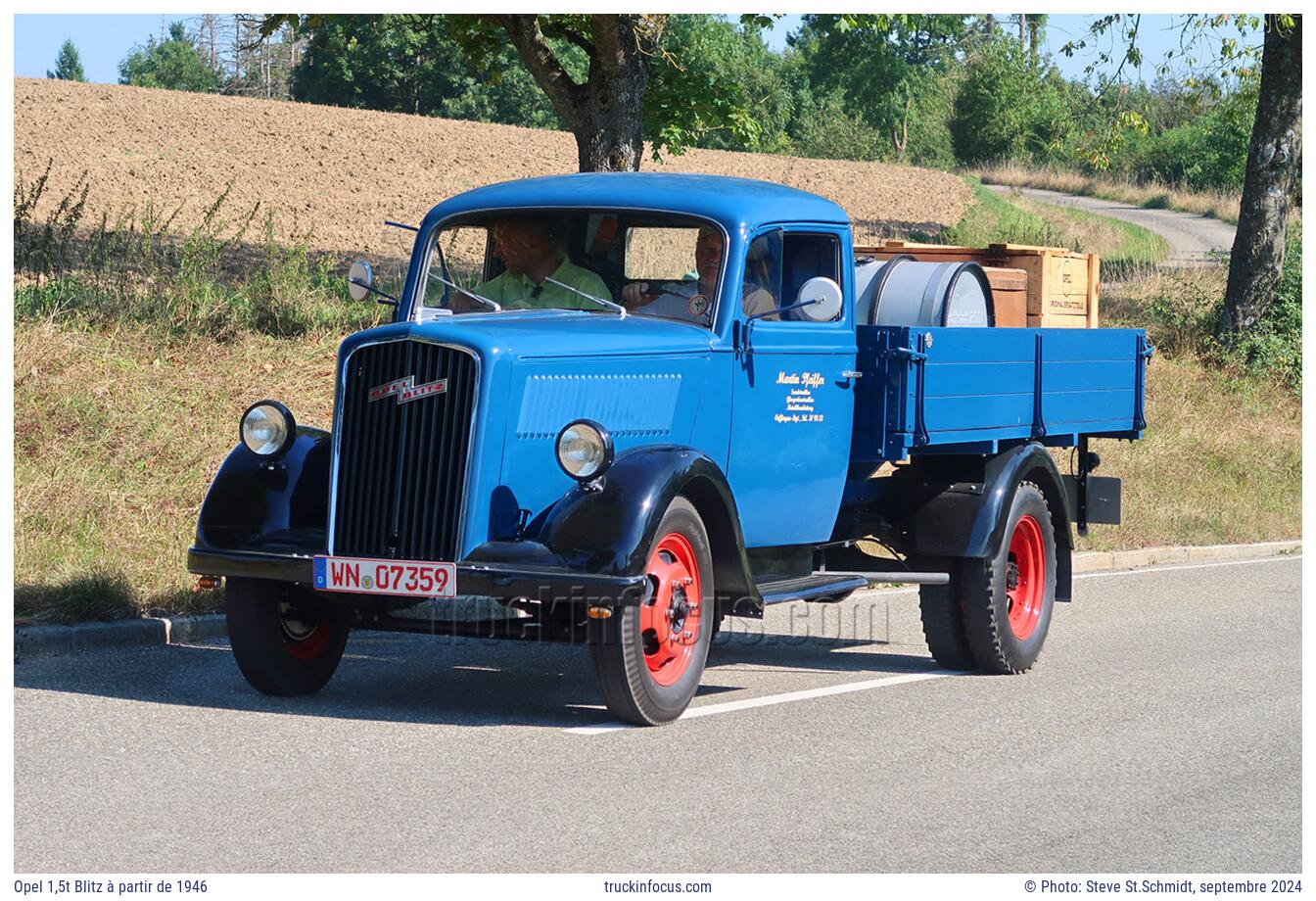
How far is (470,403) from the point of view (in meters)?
6.94

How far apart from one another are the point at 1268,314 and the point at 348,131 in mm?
24243

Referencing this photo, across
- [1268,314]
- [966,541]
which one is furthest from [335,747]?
[1268,314]

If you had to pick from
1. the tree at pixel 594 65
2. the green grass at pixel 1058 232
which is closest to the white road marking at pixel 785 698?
the tree at pixel 594 65

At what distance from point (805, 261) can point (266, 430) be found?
2812 mm

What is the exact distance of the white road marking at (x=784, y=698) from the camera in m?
7.27

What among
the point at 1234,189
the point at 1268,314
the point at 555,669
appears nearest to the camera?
the point at 555,669

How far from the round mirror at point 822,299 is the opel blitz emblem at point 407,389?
73.1 inches

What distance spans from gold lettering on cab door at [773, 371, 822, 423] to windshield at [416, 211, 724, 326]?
57cm

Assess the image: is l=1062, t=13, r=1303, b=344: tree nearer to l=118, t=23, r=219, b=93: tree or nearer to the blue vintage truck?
the blue vintage truck

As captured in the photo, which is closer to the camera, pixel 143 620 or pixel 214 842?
pixel 214 842

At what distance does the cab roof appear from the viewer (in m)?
8.21

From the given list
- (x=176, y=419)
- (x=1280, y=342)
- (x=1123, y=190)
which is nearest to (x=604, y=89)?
(x=176, y=419)

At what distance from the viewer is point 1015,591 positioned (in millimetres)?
9578

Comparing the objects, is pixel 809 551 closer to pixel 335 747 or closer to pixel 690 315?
pixel 690 315
